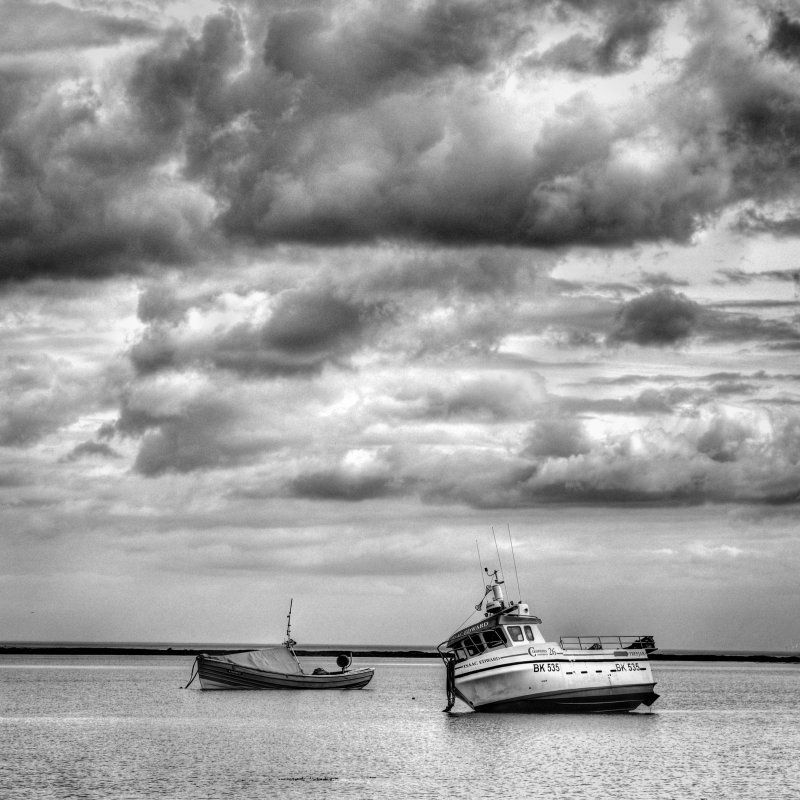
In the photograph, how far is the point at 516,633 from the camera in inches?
2790

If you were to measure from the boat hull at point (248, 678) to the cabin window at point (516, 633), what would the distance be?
4520 cm

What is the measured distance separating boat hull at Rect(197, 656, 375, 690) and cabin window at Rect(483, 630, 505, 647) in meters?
43.7

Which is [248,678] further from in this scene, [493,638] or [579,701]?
[579,701]

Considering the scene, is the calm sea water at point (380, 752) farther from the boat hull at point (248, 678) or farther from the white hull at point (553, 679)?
the boat hull at point (248, 678)

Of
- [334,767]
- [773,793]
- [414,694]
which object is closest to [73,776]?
[334,767]

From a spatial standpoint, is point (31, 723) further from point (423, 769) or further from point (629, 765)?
point (629, 765)

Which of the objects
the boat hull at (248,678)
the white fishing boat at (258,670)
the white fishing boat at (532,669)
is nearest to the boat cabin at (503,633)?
the white fishing boat at (532,669)

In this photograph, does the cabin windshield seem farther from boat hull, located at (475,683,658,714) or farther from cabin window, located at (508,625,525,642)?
boat hull, located at (475,683,658,714)

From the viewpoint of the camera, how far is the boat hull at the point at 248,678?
111 metres

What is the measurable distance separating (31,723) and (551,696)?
3522 cm

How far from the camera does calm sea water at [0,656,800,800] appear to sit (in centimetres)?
4731

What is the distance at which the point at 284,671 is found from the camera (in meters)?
112

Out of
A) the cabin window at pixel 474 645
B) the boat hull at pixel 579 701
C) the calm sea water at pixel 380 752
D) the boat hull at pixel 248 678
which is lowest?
the calm sea water at pixel 380 752

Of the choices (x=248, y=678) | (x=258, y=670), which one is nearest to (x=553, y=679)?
(x=258, y=670)
